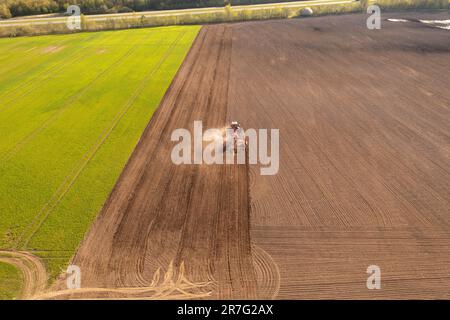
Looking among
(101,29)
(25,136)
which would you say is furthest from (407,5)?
(25,136)

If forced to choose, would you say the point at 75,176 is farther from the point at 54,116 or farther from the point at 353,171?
the point at 353,171

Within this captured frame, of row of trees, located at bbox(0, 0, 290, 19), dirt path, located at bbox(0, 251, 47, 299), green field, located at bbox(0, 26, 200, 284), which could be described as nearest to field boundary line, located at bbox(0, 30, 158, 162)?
green field, located at bbox(0, 26, 200, 284)

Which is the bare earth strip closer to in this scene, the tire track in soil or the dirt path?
the tire track in soil

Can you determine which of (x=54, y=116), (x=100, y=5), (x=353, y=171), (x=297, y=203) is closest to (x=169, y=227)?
(x=297, y=203)

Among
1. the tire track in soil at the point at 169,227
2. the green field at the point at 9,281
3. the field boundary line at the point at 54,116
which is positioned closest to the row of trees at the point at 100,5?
the field boundary line at the point at 54,116
